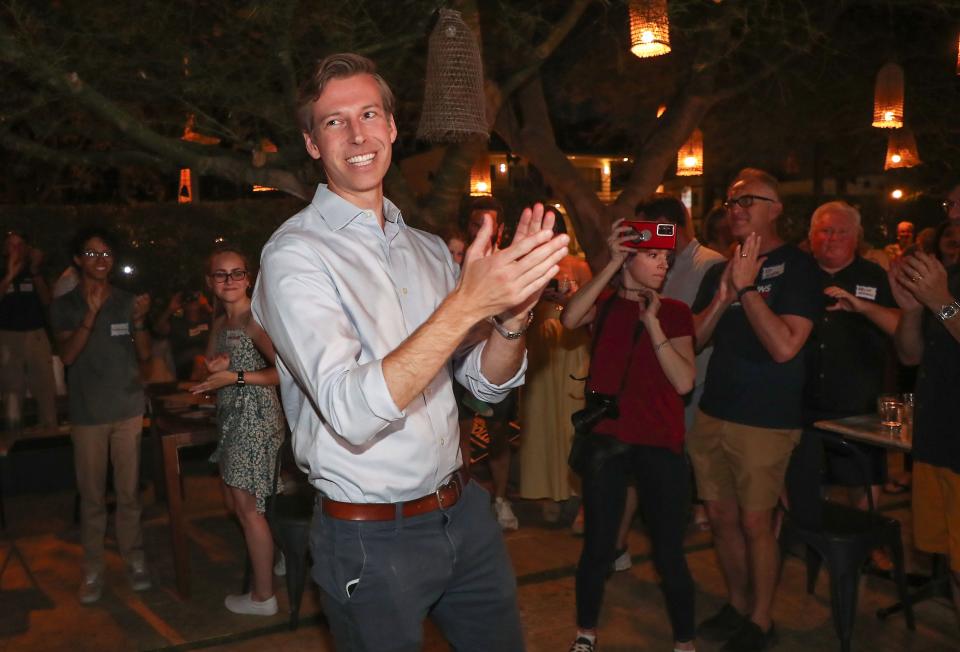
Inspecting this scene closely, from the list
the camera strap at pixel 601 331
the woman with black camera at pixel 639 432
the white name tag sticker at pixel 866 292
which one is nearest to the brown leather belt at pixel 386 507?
the woman with black camera at pixel 639 432

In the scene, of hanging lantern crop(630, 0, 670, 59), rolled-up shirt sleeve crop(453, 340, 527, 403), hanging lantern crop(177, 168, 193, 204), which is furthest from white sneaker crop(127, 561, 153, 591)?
hanging lantern crop(177, 168, 193, 204)

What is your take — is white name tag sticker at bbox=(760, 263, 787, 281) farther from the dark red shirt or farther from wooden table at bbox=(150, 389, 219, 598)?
wooden table at bbox=(150, 389, 219, 598)

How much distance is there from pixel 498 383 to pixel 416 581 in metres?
0.52

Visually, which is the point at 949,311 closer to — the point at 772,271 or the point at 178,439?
the point at 772,271

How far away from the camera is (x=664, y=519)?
12.2ft

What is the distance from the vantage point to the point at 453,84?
15.0 feet

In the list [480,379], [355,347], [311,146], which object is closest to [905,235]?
[480,379]

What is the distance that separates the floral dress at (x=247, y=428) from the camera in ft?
14.6

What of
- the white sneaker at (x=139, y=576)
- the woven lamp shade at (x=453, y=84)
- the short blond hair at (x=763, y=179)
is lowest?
the white sneaker at (x=139, y=576)

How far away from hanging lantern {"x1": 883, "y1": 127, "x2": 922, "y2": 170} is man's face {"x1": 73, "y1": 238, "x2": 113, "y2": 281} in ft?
24.0

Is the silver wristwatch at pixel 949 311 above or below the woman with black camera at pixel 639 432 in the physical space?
above

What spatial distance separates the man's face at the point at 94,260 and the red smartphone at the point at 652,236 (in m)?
2.82

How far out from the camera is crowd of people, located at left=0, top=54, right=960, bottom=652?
1.97 m

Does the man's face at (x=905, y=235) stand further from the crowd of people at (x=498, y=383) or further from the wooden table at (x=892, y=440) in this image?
the wooden table at (x=892, y=440)
